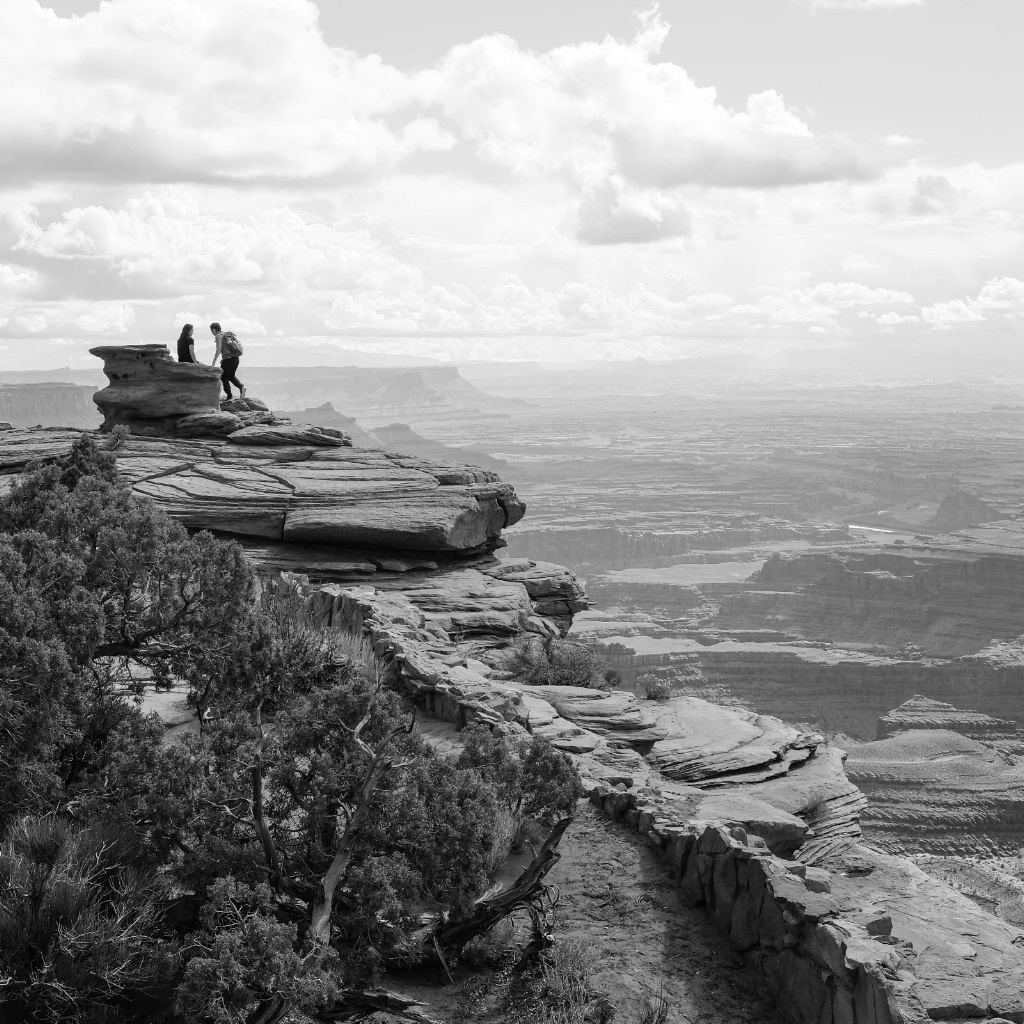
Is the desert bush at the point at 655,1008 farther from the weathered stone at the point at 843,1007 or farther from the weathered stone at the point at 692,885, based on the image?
the weathered stone at the point at 692,885

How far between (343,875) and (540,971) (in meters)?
2.36

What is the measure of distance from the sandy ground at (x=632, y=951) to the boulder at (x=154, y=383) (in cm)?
2531

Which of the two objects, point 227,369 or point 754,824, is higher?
point 227,369

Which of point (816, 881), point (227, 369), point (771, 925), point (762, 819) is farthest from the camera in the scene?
point (227, 369)

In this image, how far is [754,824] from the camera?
604 inches

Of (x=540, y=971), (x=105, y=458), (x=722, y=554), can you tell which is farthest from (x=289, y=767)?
(x=722, y=554)

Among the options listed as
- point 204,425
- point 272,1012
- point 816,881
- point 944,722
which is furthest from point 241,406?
point 944,722

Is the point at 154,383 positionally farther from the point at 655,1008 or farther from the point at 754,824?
the point at 655,1008

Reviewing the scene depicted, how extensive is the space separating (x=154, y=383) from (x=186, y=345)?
5.76 ft

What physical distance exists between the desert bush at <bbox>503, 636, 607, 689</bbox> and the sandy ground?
980 cm

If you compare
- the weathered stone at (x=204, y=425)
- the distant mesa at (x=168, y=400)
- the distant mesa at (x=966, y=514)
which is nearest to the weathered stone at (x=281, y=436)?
the distant mesa at (x=168, y=400)

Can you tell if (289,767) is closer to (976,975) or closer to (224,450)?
(976,975)

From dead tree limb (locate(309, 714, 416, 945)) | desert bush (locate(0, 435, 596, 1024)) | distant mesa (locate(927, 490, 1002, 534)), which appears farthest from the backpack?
distant mesa (locate(927, 490, 1002, 534))

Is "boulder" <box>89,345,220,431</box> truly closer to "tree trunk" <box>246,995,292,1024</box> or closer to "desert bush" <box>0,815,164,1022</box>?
"desert bush" <box>0,815,164,1022</box>
